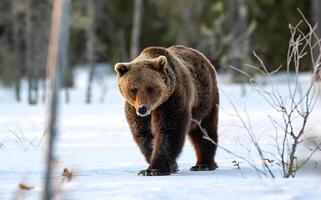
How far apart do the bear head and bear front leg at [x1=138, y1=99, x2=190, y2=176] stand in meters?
0.17

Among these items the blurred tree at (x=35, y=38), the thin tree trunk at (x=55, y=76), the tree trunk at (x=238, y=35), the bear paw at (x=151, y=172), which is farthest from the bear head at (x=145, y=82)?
the tree trunk at (x=238, y=35)

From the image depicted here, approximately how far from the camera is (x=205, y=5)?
36219 mm

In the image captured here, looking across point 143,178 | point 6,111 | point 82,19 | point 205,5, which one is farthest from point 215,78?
point 205,5

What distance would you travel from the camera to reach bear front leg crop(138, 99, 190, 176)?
7.30m

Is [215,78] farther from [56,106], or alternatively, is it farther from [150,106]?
[56,106]

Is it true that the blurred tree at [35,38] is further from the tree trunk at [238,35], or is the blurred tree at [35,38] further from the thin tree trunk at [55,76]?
the thin tree trunk at [55,76]

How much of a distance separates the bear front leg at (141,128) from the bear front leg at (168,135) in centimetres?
13

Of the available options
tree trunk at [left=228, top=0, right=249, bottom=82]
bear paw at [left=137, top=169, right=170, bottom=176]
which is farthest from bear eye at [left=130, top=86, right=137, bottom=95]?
tree trunk at [left=228, top=0, right=249, bottom=82]

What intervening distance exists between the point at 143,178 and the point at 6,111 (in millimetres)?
12199

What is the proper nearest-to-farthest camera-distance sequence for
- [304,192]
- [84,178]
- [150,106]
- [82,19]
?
[304,192] → [84,178] → [150,106] → [82,19]

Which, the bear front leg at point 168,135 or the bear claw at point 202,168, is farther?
the bear claw at point 202,168

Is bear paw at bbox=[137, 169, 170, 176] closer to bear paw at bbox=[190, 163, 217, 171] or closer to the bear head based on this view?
the bear head

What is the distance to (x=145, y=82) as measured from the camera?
732 centimetres

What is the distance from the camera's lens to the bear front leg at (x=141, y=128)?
24.7ft
